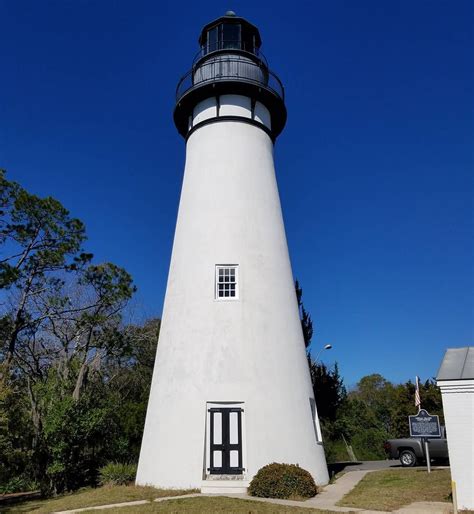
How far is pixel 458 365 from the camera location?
9711 mm

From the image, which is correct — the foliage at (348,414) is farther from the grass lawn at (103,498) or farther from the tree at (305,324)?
the grass lawn at (103,498)

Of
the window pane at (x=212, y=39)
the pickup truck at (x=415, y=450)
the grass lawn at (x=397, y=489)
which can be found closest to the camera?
the grass lawn at (x=397, y=489)

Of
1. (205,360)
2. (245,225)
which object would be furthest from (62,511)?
(245,225)

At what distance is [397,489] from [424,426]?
407 cm

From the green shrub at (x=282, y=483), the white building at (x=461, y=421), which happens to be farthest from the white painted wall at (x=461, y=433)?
the green shrub at (x=282, y=483)

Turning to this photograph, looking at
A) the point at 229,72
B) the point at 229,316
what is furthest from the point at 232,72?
the point at 229,316

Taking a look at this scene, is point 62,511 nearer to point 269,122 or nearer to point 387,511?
point 387,511

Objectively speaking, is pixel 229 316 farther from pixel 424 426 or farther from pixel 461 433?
pixel 424 426

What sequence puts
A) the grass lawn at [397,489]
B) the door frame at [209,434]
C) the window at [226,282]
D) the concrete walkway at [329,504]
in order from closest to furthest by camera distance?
the concrete walkway at [329,504] < the grass lawn at [397,489] < the door frame at [209,434] < the window at [226,282]

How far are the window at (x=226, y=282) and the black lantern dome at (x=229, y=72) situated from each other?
6004 mm

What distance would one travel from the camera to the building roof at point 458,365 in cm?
940

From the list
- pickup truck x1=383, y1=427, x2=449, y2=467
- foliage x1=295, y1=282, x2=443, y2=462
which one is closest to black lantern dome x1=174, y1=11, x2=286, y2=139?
foliage x1=295, y1=282, x2=443, y2=462

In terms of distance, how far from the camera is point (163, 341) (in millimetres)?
14125

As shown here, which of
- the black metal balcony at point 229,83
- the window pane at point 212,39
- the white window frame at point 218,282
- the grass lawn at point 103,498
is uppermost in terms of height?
the window pane at point 212,39
